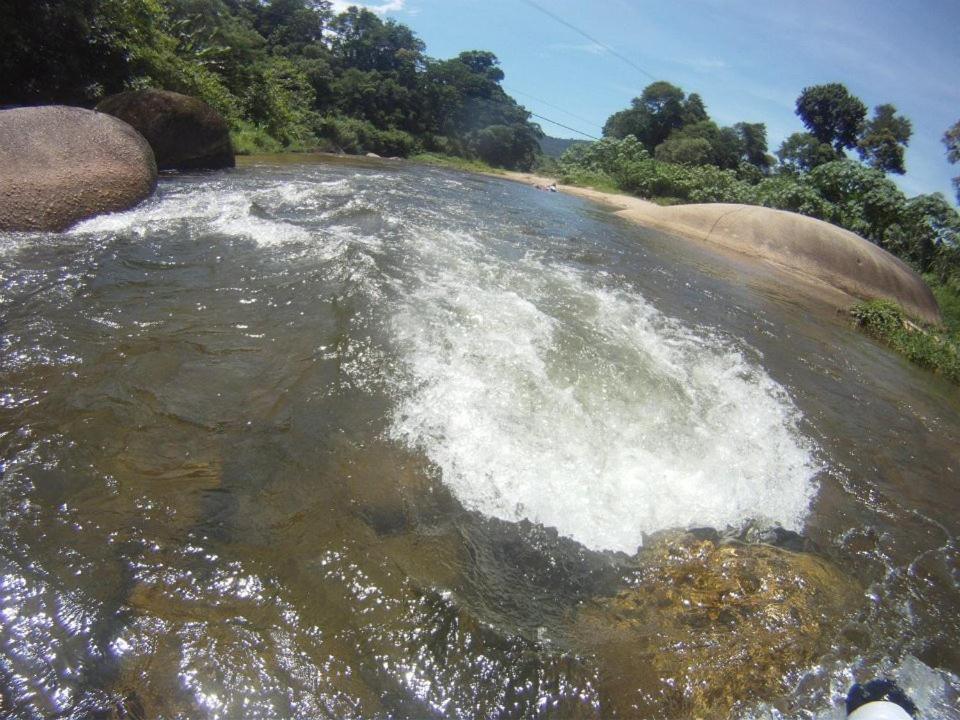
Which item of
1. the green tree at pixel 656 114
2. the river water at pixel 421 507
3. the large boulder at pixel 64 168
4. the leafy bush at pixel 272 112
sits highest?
the green tree at pixel 656 114

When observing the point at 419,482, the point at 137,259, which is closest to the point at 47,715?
the point at 419,482

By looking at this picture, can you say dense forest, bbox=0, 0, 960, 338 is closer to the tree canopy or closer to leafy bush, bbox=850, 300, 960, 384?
the tree canopy

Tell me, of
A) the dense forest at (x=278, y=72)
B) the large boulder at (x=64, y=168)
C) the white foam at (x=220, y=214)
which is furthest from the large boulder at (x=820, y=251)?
the dense forest at (x=278, y=72)

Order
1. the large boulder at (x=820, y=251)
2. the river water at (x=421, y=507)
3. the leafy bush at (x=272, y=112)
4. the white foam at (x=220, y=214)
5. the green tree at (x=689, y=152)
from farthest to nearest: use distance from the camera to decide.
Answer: the green tree at (x=689, y=152)
the leafy bush at (x=272, y=112)
the large boulder at (x=820, y=251)
the white foam at (x=220, y=214)
the river water at (x=421, y=507)

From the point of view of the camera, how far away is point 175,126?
10.3 metres

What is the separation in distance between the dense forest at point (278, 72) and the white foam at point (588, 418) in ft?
36.1

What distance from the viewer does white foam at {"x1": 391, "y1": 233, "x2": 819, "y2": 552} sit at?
303cm

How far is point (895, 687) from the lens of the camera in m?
2.19

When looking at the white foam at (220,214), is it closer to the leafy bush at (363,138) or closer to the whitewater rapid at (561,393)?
the whitewater rapid at (561,393)

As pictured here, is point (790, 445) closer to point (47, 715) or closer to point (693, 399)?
point (693, 399)

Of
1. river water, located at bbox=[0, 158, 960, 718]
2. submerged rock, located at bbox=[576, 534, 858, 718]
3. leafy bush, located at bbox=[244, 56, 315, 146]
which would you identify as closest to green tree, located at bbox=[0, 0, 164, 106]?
leafy bush, located at bbox=[244, 56, 315, 146]

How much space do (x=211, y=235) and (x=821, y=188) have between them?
1973cm

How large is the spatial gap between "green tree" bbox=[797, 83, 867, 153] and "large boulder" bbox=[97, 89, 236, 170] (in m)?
37.6

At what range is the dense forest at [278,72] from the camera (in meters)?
11.0
